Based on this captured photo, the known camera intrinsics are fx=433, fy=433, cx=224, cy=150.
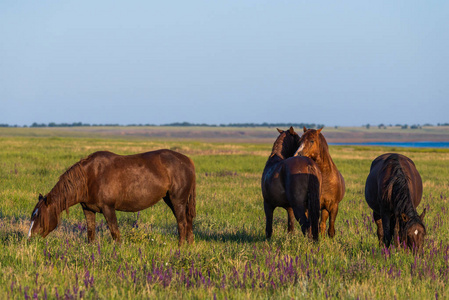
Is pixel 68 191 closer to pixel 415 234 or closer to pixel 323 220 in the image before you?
pixel 323 220

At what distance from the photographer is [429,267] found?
5.60 metres

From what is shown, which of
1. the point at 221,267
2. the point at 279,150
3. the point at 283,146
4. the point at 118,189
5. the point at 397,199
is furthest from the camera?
the point at 283,146

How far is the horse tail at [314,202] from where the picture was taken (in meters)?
7.11

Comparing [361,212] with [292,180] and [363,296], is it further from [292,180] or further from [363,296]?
[363,296]

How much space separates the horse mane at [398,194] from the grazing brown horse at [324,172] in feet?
3.11

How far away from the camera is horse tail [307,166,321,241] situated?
7.11m

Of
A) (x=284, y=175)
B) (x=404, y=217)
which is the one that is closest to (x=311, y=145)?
(x=284, y=175)

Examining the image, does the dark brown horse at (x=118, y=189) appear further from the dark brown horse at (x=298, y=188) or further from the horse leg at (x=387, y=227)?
the horse leg at (x=387, y=227)

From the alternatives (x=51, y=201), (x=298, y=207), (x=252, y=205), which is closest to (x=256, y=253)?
(x=298, y=207)

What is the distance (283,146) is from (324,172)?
116 centimetres

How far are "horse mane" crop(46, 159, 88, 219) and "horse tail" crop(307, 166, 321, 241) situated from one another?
373cm

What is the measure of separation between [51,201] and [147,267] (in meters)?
2.48

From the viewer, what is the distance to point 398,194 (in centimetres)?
650

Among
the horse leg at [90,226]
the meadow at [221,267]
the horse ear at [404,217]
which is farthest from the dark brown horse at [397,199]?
the horse leg at [90,226]
